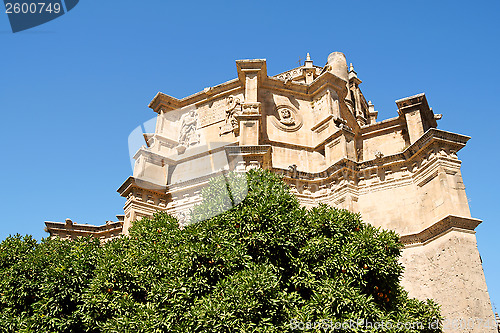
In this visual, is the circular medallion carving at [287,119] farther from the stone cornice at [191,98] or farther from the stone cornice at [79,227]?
the stone cornice at [79,227]

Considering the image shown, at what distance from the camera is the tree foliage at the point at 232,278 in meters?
10.0

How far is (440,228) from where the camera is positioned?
15.7 meters

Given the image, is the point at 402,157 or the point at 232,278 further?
the point at 402,157

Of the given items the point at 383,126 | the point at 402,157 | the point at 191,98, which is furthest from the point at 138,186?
the point at 383,126

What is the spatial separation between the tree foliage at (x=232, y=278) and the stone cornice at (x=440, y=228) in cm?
394

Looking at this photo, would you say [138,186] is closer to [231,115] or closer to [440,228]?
[231,115]

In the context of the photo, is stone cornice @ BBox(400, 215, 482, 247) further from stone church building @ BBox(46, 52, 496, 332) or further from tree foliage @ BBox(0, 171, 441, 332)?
tree foliage @ BBox(0, 171, 441, 332)

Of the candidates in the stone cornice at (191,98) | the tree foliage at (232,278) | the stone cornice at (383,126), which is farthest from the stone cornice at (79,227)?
the stone cornice at (383,126)

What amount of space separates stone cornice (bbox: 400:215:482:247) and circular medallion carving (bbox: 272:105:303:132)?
7708mm

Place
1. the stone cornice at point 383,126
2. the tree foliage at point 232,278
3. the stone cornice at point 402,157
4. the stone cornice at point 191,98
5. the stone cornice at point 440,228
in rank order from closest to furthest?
the tree foliage at point 232,278 → the stone cornice at point 440,228 → the stone cornice at point 402,157 → the stone cornice at point 383,126 → the stone cornice at point 191,98

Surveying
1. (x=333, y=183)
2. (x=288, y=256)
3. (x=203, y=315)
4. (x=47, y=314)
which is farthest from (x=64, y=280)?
(x=333, y=183)

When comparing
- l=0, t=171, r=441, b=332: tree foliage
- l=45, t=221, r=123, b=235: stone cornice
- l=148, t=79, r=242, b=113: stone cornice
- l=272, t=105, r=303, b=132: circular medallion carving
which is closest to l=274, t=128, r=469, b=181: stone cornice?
l=272, t=105, r=303, b=132: circular medallion carving

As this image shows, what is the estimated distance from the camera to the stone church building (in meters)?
15.3

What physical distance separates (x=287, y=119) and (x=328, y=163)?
11.3 feet
